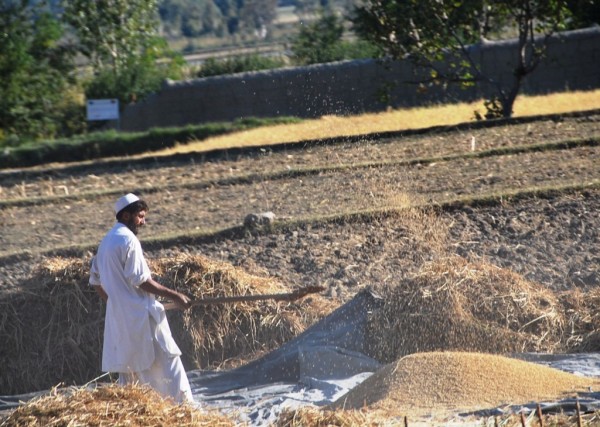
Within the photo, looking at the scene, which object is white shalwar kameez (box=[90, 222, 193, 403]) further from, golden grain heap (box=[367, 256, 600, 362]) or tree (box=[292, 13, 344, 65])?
tree (box=[292, 13, 344, 65])

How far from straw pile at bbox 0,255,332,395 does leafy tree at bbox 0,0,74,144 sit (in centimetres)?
1422

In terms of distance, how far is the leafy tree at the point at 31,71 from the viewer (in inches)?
996

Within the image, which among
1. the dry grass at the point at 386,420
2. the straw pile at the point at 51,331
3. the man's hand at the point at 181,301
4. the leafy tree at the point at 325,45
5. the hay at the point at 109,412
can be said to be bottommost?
the straw pile at the point at 51,331

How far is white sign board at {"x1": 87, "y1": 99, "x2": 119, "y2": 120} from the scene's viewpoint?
74.3ft

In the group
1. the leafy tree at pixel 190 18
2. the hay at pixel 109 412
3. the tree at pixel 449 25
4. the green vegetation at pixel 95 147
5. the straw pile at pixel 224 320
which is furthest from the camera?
the leafy tree at pixel 190 18

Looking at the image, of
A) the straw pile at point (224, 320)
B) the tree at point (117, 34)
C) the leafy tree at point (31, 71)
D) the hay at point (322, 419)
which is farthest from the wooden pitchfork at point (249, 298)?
the tree at point (117, 34)

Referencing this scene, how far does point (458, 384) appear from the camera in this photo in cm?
700

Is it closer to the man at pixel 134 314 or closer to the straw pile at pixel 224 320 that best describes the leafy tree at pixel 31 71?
the straw pile at pixel 224 320

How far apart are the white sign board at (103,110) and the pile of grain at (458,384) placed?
52.8ft

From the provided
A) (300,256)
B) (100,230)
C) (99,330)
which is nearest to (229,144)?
(100,230)

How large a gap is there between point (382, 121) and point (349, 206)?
634 cm

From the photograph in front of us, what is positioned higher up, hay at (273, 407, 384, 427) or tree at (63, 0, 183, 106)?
tree at (63, 0, 183, 106)

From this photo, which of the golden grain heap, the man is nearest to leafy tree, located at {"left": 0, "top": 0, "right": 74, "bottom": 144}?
the golden grain heap

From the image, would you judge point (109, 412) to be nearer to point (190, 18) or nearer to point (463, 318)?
point (463, 318)
